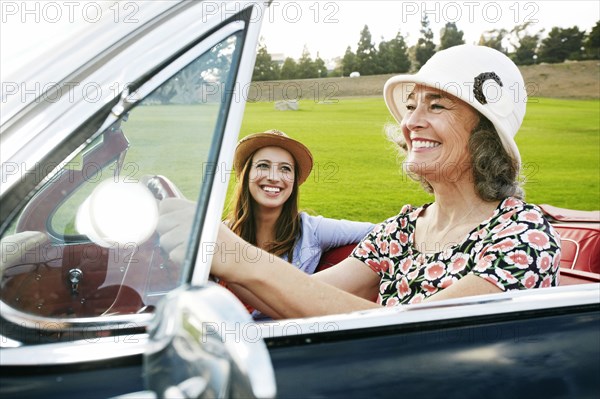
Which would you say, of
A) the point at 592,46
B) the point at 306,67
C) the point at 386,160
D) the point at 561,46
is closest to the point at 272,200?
the point at 306,67

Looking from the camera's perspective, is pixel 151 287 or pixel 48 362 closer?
pixel 48 362

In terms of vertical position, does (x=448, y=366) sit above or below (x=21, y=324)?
below

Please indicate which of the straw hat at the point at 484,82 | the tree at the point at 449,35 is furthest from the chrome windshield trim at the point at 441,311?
the tree at the point at 449,35

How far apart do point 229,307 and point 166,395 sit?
0.60 feet

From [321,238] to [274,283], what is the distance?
172 centimetres

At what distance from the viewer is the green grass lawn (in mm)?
9250

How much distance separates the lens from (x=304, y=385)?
1.23 metres

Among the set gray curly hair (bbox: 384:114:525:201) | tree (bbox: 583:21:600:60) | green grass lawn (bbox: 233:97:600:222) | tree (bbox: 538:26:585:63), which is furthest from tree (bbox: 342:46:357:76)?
tree (bbox: 583:21:600:60)

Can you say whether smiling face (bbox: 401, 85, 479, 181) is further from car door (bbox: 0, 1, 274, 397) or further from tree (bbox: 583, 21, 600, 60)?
tree (bbox: 583, 21, 600, 60)

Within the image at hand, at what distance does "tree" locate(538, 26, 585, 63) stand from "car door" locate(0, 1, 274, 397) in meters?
5.62

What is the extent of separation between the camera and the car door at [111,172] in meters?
1.13

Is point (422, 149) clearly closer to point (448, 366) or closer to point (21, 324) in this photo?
point (448, 366)

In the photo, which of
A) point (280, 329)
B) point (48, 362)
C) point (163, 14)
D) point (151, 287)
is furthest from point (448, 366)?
point (163, 14)

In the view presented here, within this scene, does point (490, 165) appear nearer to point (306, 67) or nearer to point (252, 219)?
point (252, 219)
